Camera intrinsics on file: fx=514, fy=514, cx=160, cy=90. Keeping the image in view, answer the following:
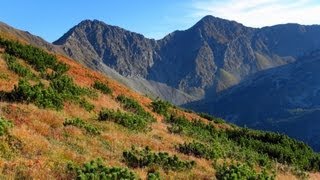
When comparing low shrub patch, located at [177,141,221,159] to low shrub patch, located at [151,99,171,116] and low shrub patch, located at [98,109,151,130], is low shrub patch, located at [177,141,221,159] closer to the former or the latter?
low shrub patch, located at [98,109,151,130]

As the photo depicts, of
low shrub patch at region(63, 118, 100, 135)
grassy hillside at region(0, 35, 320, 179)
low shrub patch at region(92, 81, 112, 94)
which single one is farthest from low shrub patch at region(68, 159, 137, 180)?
low shrub patch at region(92, 81, 112, 94)

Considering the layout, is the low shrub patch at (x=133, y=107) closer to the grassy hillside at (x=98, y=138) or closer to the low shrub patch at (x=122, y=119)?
the grassy hillside at (x=98, y=138)

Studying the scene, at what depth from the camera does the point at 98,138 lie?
64.9ft

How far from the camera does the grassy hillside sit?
14031 millimetres

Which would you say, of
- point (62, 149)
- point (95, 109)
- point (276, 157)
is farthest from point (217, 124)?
point (62, 149)

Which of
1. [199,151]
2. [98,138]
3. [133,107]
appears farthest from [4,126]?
[133,107]

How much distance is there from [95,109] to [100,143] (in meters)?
8.60

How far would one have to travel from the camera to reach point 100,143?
62.4ft

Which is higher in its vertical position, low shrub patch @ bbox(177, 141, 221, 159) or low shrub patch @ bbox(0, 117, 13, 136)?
low shrub patch @ bbox(0, 117, 13, 136)

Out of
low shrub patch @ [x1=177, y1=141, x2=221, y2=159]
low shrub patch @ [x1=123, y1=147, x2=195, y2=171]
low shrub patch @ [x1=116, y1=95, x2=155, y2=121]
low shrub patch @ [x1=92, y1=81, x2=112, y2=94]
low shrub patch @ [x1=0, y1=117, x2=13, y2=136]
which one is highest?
low shrub patch @ [x1=92, y1=81, x2=112, y2=94]

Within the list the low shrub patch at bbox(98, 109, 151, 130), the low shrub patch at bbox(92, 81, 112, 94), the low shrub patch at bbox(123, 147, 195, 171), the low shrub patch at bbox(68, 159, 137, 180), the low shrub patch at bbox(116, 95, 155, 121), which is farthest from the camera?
the low shrub patch at bbox(92, 81, 112, 94)

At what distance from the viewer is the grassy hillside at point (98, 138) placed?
1403cm

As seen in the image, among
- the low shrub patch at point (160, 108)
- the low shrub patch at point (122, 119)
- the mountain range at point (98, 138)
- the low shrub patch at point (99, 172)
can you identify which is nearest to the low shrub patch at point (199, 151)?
the mountain range at point (98, 138)

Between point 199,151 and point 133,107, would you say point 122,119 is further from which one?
point 133,107
